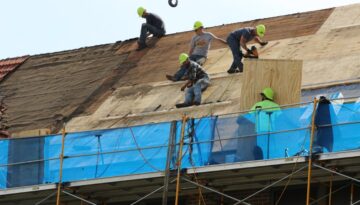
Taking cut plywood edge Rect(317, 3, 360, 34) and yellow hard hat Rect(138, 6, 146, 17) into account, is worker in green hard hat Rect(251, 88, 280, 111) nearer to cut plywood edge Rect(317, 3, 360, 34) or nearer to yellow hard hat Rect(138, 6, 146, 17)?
cut plywood edge Rect(317, 3, 360, 34)

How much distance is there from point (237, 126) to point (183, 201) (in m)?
2.07

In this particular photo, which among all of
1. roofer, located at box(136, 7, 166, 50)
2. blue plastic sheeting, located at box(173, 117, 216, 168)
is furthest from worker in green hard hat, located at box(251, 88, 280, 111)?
roofer, located at box(136, 7, 166, 50)

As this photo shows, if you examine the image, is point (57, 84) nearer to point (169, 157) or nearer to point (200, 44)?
point (200, 44)

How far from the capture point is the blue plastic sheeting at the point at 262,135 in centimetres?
2056

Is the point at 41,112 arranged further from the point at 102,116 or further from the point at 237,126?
the point at 237,126

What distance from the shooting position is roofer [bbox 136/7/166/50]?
98.2 ft

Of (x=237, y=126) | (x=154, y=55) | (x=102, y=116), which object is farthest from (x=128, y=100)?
(x=237, y=126)

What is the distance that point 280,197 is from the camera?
21.5 m

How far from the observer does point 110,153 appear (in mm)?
22203

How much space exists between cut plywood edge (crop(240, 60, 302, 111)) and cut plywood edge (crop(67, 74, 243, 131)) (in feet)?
2.73

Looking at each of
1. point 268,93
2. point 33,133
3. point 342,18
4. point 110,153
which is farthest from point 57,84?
point 268,93

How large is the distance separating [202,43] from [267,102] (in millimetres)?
5496

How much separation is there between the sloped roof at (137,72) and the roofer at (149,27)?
0.28 meters

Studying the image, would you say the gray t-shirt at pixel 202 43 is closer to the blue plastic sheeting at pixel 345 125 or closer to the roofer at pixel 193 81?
the roofer at pixel 193 81
